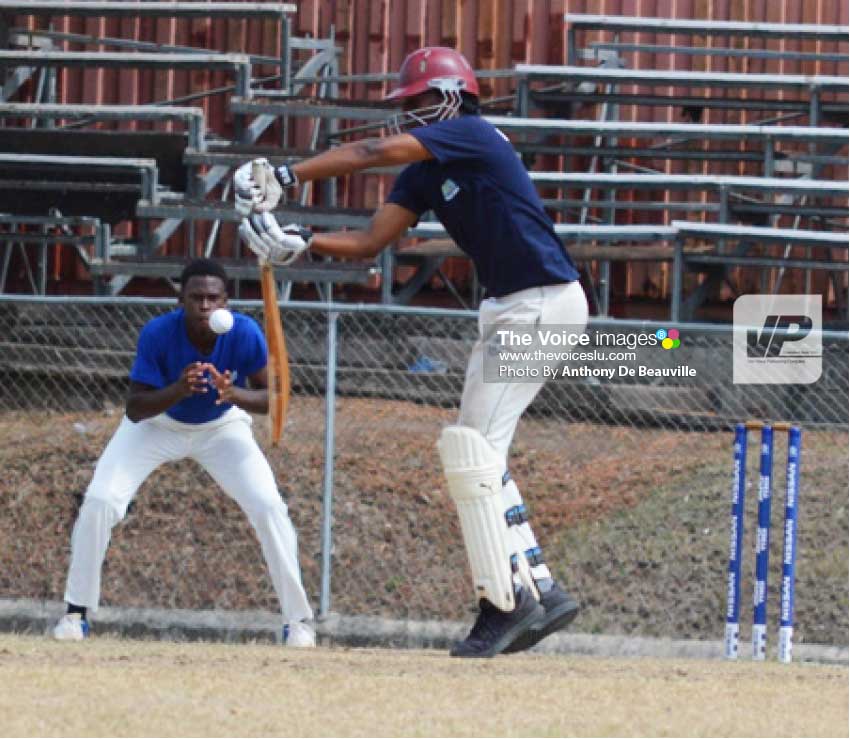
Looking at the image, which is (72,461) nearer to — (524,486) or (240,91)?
(524,486)

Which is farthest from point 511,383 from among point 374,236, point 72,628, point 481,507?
point 72,628

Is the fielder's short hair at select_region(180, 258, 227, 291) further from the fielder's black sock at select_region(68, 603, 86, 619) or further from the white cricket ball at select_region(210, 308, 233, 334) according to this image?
the fielder's black sock at select_region(68, 603, 86, 619)

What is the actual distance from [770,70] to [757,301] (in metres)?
3.38

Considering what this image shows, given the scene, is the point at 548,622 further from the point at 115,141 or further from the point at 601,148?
the point at 115,141

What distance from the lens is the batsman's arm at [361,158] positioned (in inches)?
308

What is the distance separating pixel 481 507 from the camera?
26.3 feet

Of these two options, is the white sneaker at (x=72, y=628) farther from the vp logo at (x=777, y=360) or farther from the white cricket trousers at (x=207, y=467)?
the vp logo at (x=777, y=360)

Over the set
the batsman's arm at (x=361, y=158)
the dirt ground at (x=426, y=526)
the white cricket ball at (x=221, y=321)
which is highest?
the batsman's arm at (x=361, y=158)

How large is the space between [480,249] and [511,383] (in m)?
0.60

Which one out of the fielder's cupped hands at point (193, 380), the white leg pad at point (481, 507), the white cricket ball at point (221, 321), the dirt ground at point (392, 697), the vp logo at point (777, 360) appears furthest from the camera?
the vp logo at point (777, 360)

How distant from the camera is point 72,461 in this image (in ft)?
42.1

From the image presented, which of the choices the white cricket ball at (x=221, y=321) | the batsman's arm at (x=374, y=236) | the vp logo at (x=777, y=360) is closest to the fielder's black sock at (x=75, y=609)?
the white cricket ball at (x=221, y=321)

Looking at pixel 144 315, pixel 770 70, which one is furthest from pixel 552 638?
pixel 770 70

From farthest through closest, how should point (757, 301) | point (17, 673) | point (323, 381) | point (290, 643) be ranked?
point (757, 301) → point (323, 381) → point (290, 643) → point (17, 673)
